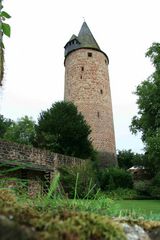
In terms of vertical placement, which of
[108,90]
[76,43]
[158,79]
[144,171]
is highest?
[76,43]

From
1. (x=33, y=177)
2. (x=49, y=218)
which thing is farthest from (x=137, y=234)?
(x=33, y=177)

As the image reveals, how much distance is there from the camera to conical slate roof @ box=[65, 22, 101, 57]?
111 feet

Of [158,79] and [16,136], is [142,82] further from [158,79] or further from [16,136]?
[16,136]

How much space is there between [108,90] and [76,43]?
574cm

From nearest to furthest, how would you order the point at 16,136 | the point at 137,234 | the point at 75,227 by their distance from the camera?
the point at 75,227 → the point at 137,234 → the point at 16,136

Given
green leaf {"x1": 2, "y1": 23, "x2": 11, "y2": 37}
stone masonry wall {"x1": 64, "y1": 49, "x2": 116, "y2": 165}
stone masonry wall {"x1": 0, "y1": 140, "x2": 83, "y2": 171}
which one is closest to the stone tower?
stone masonry wall {"x1": 64, "y1": 49, "x2": 116, "y2": 165}

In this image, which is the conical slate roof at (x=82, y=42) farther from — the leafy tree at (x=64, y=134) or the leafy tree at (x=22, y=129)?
the leafy tree at (x=64, y=134)

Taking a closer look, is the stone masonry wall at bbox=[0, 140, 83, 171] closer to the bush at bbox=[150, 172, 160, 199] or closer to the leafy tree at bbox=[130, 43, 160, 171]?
the leafy tree at bbox=[130, 43, 160, 171]

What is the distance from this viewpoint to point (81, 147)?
23781 mm

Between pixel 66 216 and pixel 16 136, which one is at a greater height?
pixel 16 136

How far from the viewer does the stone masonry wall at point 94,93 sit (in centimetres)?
3123

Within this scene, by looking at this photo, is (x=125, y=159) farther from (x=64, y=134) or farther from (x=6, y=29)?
(x=6, y=29)

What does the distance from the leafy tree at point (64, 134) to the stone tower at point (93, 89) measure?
6.22 m

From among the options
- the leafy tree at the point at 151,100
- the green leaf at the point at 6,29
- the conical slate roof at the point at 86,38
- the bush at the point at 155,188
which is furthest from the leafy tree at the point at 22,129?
the green leaf at the point at 6,29
